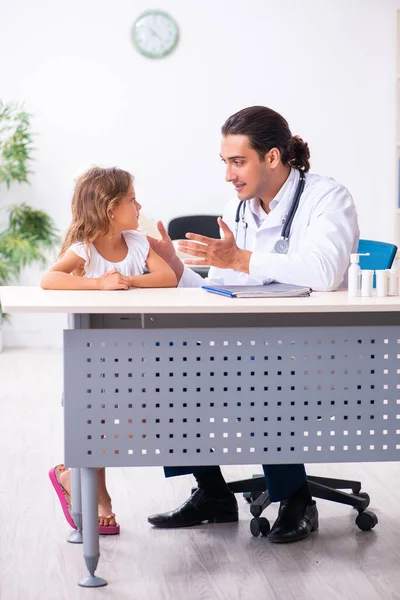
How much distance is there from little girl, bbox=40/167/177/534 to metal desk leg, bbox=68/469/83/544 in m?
0.02

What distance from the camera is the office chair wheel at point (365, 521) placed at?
8.62ft

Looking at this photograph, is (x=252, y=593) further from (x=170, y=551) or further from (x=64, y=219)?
(x=64, y=219)

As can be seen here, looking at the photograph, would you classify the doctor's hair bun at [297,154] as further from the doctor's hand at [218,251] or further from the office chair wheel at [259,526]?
the office chair wheel at [259,526]

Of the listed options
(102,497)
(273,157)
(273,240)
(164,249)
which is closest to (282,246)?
(273,240)

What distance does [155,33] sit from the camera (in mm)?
→ 5941

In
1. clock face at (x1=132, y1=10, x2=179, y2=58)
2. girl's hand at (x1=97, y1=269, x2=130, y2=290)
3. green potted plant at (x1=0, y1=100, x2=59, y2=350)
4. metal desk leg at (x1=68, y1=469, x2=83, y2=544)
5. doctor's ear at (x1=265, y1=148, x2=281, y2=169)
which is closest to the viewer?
girl's hand at (x1=97, y1=269, x2=130, y2=290)

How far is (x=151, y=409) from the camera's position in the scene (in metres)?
2.19

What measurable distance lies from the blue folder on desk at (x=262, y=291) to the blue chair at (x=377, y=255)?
598 millimetres

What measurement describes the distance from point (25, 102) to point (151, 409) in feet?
13.9

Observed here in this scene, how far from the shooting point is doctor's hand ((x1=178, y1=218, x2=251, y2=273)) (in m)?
2.39

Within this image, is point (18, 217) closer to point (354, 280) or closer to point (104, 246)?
point (104, 246)

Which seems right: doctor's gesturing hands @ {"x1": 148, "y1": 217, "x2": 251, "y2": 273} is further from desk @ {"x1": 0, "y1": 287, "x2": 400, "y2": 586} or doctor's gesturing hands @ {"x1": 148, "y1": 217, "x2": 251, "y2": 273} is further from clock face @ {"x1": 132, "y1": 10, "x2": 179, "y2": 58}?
clock face @ {"x1": 132, "y1": 10, "x2": 179, "y2": 58}

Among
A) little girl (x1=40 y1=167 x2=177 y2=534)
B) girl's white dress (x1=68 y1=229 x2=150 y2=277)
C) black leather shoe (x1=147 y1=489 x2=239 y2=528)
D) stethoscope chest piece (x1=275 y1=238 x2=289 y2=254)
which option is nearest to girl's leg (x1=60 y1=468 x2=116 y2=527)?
little girl (x1=40 y1=167 x2=177 y2=534)

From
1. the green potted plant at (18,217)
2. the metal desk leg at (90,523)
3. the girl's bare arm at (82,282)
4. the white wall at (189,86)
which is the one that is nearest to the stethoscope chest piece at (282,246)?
the girl's bare arm at (82,282)
